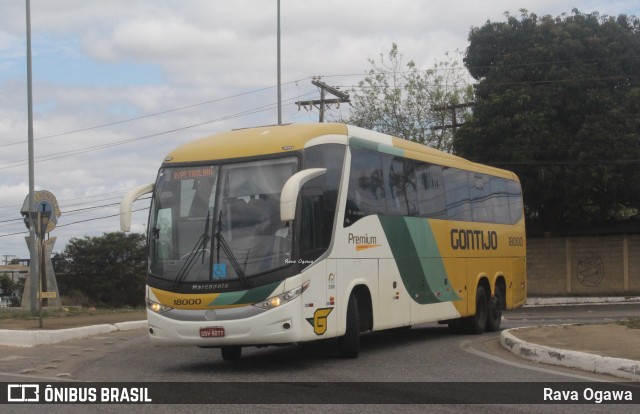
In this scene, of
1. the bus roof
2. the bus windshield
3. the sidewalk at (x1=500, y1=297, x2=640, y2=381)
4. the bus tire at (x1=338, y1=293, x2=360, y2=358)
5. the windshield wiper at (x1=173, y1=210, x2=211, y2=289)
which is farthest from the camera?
the bus tire at (x1=338, y1=293, x2=360, y2=358)

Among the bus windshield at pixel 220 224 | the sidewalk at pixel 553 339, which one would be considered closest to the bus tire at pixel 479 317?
the sidewalk at pixel 553 339

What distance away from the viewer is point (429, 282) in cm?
1620

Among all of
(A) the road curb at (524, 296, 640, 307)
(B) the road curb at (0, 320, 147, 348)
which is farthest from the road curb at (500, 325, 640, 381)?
(A) the road curb at (524, 296, 640, 307)

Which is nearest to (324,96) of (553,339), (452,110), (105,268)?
(452,110)

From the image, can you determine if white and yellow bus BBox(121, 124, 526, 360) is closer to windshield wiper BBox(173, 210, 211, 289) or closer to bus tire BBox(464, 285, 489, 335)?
windshield wiper BBox(173, 210, 211, 289)

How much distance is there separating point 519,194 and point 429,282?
6.66m

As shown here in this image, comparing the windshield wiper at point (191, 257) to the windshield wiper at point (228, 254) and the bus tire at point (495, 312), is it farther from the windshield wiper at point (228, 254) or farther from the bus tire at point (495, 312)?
the bus tire at point (495, 312)

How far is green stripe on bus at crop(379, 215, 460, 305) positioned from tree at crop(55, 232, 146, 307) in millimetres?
43120

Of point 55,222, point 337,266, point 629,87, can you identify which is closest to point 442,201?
point 337,266

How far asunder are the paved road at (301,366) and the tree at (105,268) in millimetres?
41254

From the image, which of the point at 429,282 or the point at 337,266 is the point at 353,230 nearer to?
the point at 337,266

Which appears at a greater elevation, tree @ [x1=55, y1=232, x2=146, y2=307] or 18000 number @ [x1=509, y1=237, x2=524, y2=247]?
18000 number @ [x1=509, y1=237, x2=524, y2=247]

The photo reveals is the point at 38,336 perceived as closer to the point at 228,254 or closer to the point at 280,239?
the point at 228,254

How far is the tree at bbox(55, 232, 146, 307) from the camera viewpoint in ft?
188
